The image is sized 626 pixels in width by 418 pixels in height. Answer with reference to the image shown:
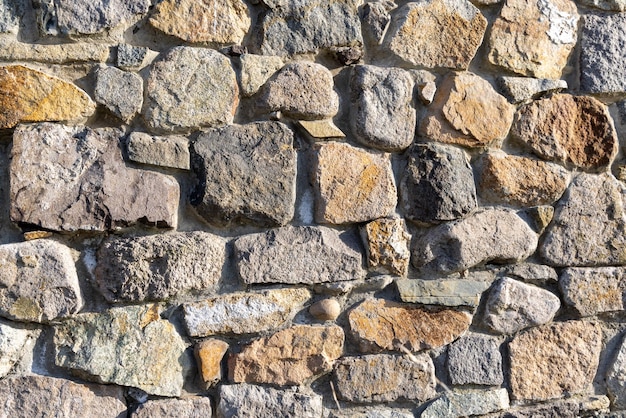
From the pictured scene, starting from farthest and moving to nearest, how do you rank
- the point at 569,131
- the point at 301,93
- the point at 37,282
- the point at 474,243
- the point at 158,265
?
the point at 569,131 < the point at 474,243 < the point at 301,93 < the point at 158,265 < the point at 37,282

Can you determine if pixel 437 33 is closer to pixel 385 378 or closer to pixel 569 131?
pixel 569 131

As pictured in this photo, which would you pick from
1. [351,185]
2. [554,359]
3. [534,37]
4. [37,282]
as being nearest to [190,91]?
[351,185]

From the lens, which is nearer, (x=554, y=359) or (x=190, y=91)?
(x=190, y=91)

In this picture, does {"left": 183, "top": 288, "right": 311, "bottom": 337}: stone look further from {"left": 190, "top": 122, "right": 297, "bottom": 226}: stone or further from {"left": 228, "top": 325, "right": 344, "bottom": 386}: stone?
{"left": 190, "top": 122, "right": 297, "bottom": 226}: stone

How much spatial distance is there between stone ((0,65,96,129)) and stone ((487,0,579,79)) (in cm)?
A: 118

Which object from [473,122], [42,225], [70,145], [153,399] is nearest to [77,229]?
[42,225]

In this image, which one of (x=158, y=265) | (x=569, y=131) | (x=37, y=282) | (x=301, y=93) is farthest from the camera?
(x=569, y=131)

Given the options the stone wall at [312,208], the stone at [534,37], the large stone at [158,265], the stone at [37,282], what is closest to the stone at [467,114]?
the stone wall at [312,208]

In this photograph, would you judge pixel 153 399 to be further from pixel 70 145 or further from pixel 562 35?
pixel 562 35

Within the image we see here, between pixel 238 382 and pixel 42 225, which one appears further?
pixel 238 382

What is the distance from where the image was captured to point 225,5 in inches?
75.0

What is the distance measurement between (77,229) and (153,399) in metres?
0.45

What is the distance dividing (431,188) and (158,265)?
772 millimetres

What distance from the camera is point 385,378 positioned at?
6.37ft
